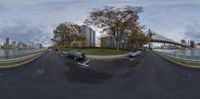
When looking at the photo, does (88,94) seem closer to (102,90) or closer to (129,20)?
(102,90)

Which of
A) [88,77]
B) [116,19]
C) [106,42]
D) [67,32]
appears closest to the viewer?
[88,77]

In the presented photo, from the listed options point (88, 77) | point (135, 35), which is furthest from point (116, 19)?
point (88, 77)

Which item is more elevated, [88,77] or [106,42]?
[106,42]

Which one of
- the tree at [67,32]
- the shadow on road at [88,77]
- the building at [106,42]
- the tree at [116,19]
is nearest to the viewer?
the shadow on road at [88,77]

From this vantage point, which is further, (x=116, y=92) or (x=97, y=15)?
(x=97, y=15)

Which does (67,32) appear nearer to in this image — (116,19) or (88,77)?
(116,19)

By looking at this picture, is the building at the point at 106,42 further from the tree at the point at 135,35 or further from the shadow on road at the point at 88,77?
the shadow on road at the point at 88,77

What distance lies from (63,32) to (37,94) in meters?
114

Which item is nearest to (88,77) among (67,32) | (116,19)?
(116,19)

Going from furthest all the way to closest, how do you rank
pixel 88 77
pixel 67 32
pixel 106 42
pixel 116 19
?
pixel 106 42, pixel 67 32, pixel 116 19, pixel 88 77

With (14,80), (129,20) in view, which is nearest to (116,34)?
(129,20)

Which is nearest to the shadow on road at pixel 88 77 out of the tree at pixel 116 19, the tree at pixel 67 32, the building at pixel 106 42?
the tree at pixel 116 19

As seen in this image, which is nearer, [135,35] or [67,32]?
[135,35]

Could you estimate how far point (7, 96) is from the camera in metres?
16.8
